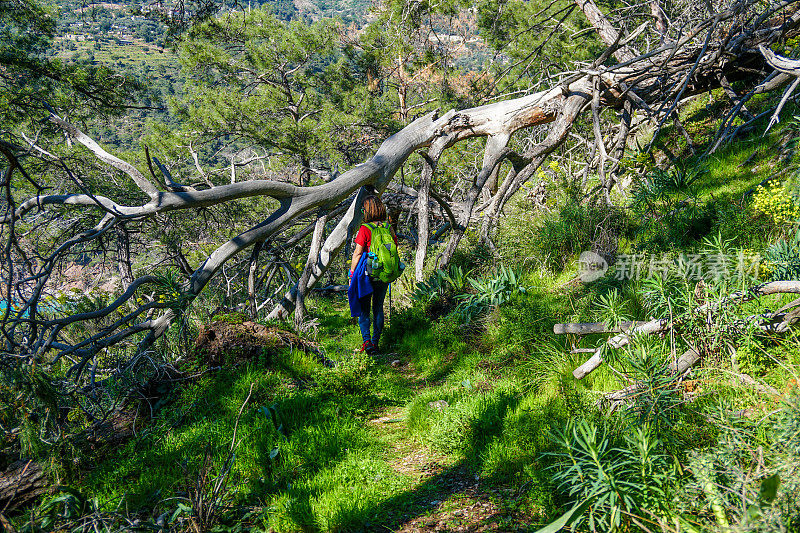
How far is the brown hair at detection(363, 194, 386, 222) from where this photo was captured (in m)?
4.84

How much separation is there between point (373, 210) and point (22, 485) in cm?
351

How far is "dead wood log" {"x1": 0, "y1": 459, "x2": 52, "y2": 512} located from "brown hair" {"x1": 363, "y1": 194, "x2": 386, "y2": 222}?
3330 millimetres

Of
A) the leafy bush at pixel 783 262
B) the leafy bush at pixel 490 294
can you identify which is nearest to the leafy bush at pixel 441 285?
the leafy bush at pixel 490 294

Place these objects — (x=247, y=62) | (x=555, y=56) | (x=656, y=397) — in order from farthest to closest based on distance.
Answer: (x=247, y=62)
(x=555, y=56)
(x=656, y=397)

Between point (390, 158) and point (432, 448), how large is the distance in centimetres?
307

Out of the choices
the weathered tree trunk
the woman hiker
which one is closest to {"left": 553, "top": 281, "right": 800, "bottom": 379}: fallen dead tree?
the woman hiker

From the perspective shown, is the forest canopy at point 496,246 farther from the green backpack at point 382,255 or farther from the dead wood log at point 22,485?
the green backpack at point 382,255

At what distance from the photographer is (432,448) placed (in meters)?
3.30

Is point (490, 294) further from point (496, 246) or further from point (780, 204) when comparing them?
point (780, 204)

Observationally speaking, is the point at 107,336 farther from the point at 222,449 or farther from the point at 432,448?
the point at 432,448

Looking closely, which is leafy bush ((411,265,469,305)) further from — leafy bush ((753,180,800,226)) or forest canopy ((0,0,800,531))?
leafy bush ((753,180,800,226))

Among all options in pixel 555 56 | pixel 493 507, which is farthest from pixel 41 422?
pixel 555 56

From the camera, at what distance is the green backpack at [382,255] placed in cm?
477

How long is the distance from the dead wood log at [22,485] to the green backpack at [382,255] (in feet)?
10.0
